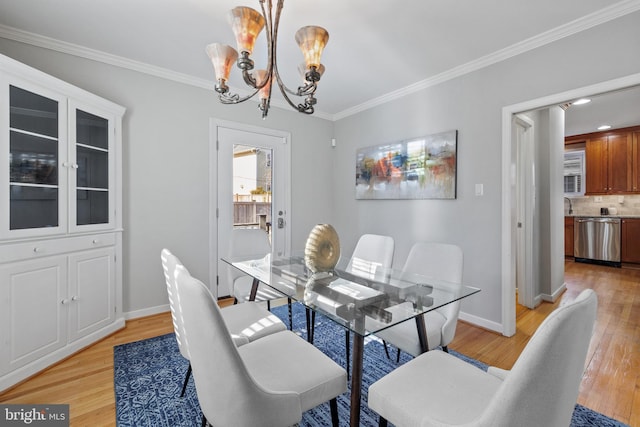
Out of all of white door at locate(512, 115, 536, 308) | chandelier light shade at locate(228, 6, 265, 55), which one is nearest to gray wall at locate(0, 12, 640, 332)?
white door at locate(512, 115, 536, 308)

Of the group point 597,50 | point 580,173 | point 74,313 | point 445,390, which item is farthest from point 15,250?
point 580,173

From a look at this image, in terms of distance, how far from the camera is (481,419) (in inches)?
30.1

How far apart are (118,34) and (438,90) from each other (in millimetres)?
2983

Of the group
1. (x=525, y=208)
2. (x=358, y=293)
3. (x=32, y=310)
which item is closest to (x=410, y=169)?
(x=525, y=208)

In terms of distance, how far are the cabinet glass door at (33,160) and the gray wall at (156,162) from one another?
66 centimetres

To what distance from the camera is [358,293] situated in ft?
5.15

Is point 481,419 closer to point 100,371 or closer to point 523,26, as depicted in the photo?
point 100,371

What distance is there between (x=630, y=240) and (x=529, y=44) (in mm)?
4945

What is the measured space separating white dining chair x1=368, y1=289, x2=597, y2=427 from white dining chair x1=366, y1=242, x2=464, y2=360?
30cm

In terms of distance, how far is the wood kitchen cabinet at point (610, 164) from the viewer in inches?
204

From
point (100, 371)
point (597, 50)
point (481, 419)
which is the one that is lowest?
point (100, 371)

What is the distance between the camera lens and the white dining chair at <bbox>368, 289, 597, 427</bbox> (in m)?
0.69

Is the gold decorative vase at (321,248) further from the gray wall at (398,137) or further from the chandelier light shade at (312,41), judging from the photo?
the gray wall at (398,137)

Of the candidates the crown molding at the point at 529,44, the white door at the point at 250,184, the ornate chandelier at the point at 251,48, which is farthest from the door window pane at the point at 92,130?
the crown molding at the point at 529,44
